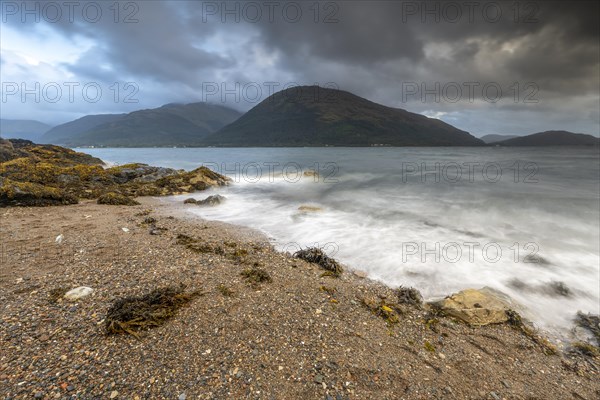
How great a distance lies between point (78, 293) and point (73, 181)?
14384 mm

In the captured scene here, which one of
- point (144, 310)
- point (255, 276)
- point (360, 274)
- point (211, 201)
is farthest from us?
point (211, 201)

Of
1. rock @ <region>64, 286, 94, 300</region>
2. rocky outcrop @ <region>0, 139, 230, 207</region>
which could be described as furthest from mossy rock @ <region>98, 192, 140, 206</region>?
rock @ <region>64, 286, 94, 300</region>

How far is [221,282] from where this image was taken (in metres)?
5.36

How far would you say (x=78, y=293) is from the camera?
454cm

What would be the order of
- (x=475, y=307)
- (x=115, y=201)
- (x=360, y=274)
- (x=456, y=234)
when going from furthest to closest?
(x=115, y=201)
(x=456, y=234)
(x=360, y=274)
(x=475, y=307)

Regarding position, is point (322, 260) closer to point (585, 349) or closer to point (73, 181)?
point (585, 349)

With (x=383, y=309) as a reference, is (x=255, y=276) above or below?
above

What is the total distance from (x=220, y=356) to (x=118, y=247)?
4.65 meters

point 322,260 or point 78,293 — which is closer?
point 78,293

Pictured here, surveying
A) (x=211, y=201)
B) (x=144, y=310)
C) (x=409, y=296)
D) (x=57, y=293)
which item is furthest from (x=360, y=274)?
(x=211, y=201)

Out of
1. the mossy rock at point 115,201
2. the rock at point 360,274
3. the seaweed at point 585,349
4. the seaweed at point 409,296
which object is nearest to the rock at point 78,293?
the rock at point 360,274

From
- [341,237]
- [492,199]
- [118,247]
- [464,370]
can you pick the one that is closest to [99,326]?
[118,247]

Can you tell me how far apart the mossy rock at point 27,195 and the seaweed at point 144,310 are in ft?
31.8

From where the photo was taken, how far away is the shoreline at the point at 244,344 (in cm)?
316
